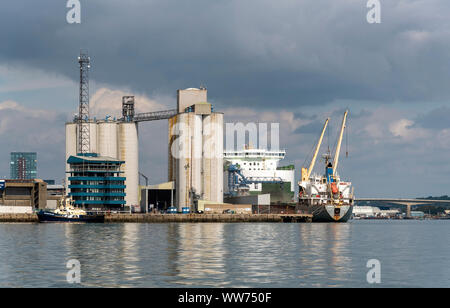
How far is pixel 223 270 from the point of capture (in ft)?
188

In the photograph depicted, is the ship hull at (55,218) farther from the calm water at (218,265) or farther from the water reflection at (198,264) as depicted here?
the water reflection at (198,264)

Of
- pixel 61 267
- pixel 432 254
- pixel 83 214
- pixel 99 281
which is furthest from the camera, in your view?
pixel 83 214

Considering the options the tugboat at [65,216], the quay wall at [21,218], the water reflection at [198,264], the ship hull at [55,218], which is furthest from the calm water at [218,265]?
the quay wall at [21,218]

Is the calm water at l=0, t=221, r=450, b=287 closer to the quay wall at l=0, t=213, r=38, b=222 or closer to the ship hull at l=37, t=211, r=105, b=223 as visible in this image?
the ship hull at l=37, t=211, r=105, b=223

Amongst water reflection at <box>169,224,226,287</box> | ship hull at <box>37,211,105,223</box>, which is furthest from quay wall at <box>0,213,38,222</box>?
water reflection at <box>169,224,226,287</box>

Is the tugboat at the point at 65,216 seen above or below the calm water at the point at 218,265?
above

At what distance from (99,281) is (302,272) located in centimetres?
1622

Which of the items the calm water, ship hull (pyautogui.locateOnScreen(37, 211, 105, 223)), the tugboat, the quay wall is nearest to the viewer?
the calm water

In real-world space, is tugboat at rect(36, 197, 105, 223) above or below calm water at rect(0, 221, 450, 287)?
above

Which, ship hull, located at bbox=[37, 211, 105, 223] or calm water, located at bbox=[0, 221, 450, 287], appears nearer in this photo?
calm water, located at bbox=[0, 221, 450, 287]

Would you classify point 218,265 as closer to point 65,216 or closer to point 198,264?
point 198,264

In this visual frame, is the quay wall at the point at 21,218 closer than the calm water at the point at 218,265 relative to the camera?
No
